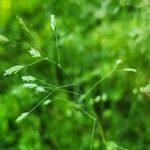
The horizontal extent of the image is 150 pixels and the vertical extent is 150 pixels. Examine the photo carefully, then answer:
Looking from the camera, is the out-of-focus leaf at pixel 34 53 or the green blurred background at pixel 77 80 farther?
the green blurred background at pixel 77 80

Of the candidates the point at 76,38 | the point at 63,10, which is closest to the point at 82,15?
the point at 76,38

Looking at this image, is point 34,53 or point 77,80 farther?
point 77,80

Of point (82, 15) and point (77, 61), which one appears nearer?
point (82, 15)

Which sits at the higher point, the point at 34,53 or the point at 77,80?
the point at 34,53

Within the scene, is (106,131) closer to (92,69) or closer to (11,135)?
(11,135)

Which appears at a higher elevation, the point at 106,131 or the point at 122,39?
the point at 122,39

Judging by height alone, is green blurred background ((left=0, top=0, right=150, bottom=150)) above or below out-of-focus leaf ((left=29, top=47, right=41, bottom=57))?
below

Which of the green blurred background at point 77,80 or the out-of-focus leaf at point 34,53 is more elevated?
the out-of-focus leaf at point 34,53

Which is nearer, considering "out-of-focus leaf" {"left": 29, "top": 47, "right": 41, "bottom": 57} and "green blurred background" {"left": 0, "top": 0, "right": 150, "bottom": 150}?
"out-of-focus leaf" {"left": 29, "top": 47, "right": 41, "bottom": 57}
